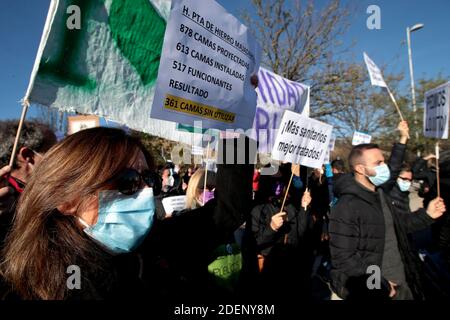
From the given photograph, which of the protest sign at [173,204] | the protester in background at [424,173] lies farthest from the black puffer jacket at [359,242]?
the protester in background at [424,173]

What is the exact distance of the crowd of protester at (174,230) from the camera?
50.1 inches

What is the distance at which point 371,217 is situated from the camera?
263 cm

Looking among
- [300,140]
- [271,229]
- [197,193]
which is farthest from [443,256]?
[197,193]

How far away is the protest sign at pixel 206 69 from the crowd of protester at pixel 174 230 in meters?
0.31

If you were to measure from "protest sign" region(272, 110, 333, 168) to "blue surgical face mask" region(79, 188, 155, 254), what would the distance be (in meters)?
1.68

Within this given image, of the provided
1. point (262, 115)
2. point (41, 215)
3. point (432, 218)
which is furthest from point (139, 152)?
point (432, 218)

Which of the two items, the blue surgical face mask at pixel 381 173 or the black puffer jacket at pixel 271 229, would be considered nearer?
the blue surgical face mask at pixel 381 173

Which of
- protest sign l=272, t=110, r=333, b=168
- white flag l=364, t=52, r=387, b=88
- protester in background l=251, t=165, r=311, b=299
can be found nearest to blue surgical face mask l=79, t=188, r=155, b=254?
protest sign l=272, t=110, r=333, b=168

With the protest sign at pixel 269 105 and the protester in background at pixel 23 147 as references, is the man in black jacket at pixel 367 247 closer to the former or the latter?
the protest sign at pixel 269 105

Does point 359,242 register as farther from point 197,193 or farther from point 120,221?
point 120,221

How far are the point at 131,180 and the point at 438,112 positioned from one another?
3.87 m

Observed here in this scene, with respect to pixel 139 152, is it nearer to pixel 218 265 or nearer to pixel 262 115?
pixel 218 265

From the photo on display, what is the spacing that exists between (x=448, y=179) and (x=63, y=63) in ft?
11.7

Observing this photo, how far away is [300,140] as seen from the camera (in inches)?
126
